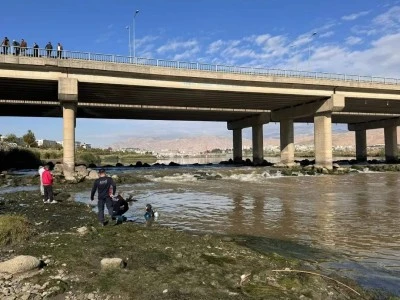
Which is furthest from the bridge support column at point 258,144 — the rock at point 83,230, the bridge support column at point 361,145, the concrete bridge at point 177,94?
the rock at point 83,230

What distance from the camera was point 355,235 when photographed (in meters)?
12.2

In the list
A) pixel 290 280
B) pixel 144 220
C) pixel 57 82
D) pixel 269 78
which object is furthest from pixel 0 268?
pixel 269 78

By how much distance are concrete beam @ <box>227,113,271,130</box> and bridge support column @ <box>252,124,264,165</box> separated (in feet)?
3.09

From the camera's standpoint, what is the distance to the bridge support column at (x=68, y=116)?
114 ft

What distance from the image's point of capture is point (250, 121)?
6600 centimetres

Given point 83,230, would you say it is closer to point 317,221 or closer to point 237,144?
point 317,221

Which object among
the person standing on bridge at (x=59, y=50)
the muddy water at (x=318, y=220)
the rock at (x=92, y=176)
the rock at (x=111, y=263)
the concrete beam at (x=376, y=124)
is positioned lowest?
the muddy water at (x=318, y=220)

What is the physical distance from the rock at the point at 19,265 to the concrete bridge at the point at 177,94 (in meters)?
28.8

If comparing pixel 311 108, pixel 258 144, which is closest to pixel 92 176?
pixel 311 108

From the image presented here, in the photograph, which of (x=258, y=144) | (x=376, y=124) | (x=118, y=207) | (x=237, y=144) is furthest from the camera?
(x=376, y=124)

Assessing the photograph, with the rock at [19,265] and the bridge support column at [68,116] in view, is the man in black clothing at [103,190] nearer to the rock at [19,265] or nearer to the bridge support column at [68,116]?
the rock at [19,265]

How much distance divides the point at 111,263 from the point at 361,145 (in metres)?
84.7

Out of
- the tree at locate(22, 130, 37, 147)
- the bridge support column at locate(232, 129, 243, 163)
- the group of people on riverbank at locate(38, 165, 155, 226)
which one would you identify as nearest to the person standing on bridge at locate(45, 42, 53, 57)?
the group of people on riverbank at locate(38, 165, 155, 226)

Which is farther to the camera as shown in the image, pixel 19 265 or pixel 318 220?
pixel 318 220
